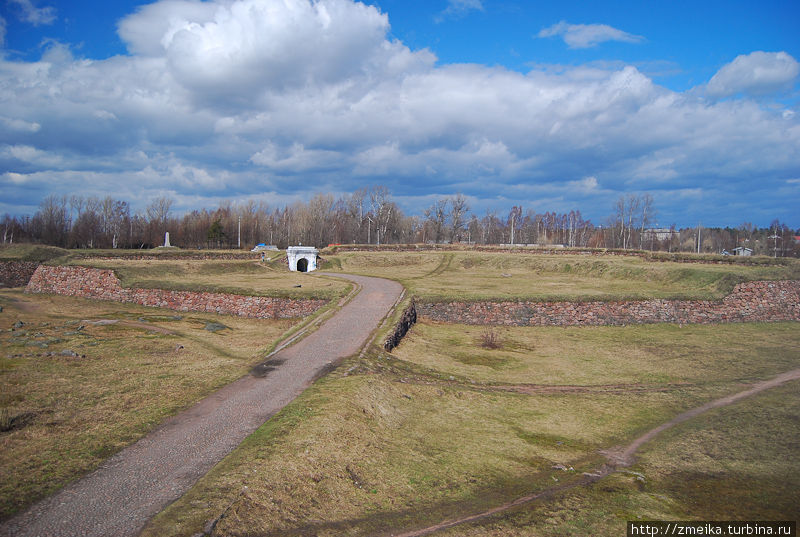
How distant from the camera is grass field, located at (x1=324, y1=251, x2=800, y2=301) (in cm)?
2597

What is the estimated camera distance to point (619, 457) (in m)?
9.07

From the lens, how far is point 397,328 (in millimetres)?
18422

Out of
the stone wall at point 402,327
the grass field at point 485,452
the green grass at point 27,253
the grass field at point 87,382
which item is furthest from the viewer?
the green grass at point 27,253

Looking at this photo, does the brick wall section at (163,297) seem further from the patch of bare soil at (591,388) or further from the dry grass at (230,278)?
the patch of bare soil at (591,388)

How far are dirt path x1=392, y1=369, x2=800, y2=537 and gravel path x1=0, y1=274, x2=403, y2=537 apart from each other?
329 cm

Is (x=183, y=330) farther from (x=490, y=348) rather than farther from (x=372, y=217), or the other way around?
(x=372, y=217)

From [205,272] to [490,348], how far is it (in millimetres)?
26400

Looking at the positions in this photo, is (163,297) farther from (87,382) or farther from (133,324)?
(87,382)

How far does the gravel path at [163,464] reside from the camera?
18.2 ft

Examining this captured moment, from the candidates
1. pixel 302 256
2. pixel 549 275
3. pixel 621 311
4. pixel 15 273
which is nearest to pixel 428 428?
pixel 621 311

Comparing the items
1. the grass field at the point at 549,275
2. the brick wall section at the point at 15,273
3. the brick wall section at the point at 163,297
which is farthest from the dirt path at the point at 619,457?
the brick wall section at the point at 15,273

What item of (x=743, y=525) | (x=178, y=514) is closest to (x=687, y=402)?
(x=743, y=525)

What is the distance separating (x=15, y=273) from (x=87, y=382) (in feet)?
118

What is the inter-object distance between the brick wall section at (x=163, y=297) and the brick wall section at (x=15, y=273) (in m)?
7.05
